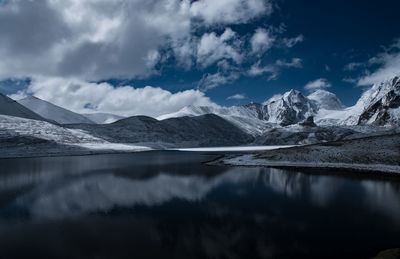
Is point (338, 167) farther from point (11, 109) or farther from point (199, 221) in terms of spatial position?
point (11, 109)

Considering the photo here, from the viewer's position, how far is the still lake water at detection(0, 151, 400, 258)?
11.7 metres

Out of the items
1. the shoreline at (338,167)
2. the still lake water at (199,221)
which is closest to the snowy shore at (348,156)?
the shoreline at (338,167)

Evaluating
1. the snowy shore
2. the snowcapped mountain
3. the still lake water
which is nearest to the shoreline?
the snowy shore

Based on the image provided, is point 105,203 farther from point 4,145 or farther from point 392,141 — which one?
point 4,145

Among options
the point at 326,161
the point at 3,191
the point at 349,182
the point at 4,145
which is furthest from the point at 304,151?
the point at 4,145

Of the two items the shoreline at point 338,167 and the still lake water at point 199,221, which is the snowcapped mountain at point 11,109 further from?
the shoreline at point 338,167

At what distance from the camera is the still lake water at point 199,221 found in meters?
11.7

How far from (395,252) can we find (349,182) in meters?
21.1

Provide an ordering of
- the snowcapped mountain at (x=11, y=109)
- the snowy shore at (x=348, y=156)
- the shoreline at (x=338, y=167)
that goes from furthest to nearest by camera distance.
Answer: the snowcapped mountain at (x=11, y=109) → the snowy shore at (x=348, y=156) → the shoreline at (x=338, y=167)

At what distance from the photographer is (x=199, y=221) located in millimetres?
15719

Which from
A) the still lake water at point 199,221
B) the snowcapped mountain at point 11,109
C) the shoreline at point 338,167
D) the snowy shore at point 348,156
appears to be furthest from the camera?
the snowcapped mountain at point 11,109

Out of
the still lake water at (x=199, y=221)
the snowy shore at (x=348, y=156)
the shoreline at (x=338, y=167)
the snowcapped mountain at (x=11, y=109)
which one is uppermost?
the snowcapped mountain at (x=11, y=109)

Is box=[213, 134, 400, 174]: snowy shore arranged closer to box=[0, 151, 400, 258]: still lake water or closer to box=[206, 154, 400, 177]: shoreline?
box=[206, 154, 400, 177]: shoreline

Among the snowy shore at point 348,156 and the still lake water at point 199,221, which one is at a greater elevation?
the snowy shore at point 348,156
